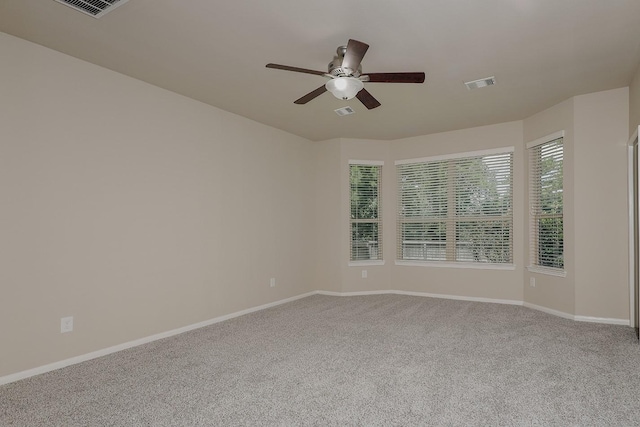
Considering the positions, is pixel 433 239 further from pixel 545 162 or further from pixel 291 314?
pixel 291 314

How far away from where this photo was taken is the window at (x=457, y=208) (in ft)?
19.3

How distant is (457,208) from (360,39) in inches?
151

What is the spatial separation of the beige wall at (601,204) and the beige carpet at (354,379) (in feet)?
1.32

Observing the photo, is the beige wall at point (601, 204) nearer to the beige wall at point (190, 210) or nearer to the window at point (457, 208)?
the beige wall at point (190, 210)

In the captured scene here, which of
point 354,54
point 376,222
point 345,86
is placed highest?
point 354,54

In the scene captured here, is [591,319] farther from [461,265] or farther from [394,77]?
[394,77]

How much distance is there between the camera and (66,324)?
11.0ft

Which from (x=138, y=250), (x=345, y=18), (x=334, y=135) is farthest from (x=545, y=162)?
(x=138, y=250)

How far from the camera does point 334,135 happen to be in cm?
644

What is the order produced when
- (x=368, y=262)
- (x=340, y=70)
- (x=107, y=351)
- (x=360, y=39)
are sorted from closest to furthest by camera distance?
(x=340, y=70)
(x=360, y=39)
(x=107, y=351)
(x=368, y=262)

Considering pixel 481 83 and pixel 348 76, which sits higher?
pixel 481 83

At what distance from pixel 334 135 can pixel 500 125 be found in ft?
8.37

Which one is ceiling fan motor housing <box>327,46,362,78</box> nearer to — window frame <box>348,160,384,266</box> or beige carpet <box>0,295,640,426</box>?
beige carpet <box>0,295,640,426</box>

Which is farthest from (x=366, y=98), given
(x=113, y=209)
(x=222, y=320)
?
(x=222, y=320)
